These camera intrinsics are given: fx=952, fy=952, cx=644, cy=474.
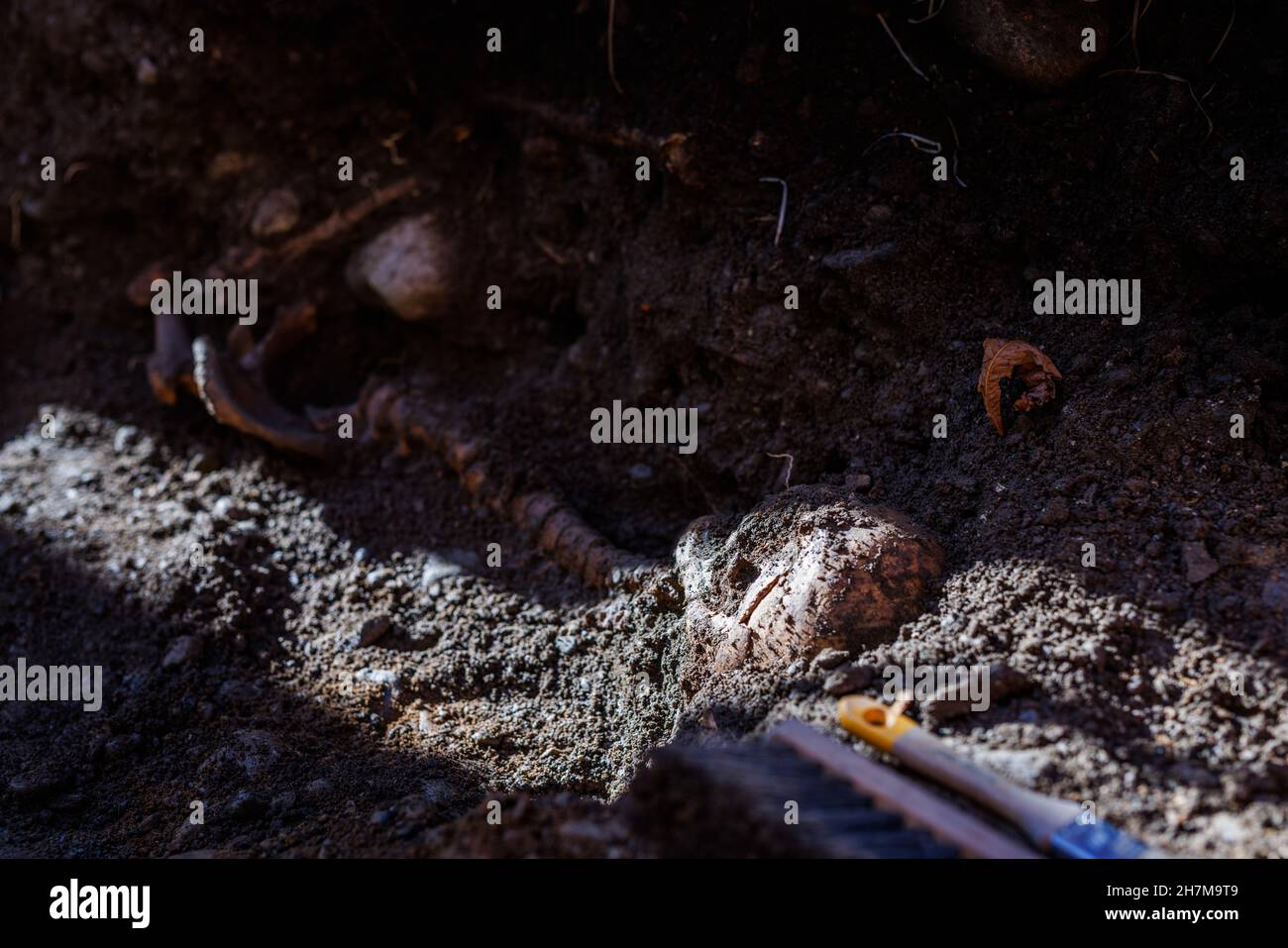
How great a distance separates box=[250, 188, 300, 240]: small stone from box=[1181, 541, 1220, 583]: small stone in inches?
147

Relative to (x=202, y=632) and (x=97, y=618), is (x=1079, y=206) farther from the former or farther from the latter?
(x=97, y=618)

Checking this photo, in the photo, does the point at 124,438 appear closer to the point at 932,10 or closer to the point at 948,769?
the point at 932,10

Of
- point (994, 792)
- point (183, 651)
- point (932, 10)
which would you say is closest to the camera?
point (994, 792)

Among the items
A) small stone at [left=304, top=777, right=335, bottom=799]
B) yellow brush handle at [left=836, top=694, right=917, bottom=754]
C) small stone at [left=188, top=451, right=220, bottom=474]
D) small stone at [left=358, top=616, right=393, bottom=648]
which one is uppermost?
small stone at [left=188, top=451, right=220, bottom=474]

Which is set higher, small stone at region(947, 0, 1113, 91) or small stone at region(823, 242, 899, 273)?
small stone at region(947, 0, 1113, 91)

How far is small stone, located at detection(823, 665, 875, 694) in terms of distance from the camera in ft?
7.13

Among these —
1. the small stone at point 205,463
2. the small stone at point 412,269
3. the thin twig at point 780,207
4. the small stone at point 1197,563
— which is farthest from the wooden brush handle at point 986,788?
the small stone at point 205,463

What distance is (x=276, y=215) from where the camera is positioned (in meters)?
4.25

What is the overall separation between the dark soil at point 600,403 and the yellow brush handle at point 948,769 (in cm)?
9

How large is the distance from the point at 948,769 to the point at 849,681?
347mm

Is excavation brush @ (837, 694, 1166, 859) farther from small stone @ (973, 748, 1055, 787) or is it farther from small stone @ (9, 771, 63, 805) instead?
small stone @ (9, 771, 63, 805)

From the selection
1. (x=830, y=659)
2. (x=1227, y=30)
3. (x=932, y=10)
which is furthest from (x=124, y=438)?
(x=1227, y=30)

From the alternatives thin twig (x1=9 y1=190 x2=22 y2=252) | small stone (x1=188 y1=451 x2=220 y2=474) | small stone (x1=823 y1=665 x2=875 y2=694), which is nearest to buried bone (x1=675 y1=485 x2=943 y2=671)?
small stone (x1=823 y1=665 x2=875 y2=694)
